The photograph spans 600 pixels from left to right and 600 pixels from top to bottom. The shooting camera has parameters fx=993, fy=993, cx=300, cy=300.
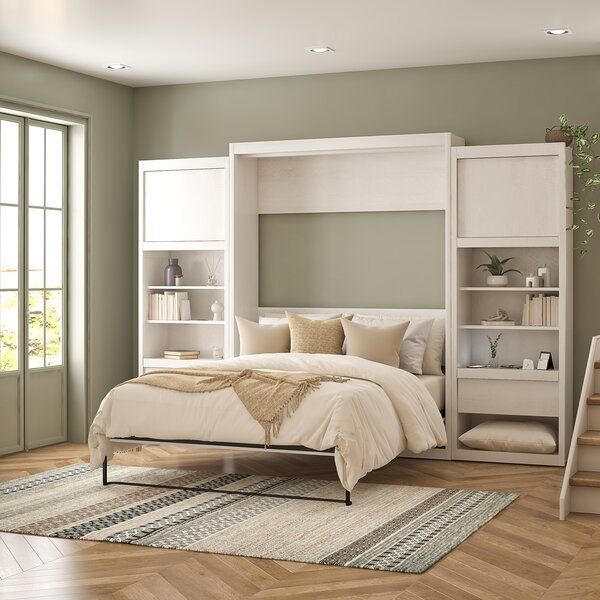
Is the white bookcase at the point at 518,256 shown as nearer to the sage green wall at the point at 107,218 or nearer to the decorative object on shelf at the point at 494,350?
the decorative object on shelf at the point at 494,350

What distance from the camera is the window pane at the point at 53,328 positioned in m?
7.41

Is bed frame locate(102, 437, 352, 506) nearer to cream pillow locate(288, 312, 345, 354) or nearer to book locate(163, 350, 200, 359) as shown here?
cream pillow locate(288, 312, 345, 354)

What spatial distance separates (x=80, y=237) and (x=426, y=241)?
2617 mm

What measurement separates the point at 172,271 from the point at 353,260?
4.68 feet

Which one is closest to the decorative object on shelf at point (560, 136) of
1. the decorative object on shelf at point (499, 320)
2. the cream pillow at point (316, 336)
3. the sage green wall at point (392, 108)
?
the sage green wall at point (392, 108)

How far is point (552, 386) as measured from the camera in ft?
21.7

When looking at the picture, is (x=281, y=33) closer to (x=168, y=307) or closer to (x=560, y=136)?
(x=560, y=136)

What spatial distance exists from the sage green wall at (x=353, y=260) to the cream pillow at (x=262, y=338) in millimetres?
678

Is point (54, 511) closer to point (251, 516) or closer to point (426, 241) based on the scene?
point (251, 516)

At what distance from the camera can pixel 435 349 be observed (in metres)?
7.03

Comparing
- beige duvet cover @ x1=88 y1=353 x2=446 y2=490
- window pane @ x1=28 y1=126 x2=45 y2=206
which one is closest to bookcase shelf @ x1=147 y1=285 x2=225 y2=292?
window pane @ x1=28 y1=126 x2=45 y2=206

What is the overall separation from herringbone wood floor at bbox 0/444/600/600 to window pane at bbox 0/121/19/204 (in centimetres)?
294

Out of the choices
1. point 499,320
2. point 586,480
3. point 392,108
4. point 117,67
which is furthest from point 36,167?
point 586,480

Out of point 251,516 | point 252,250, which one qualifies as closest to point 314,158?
point 252,250
